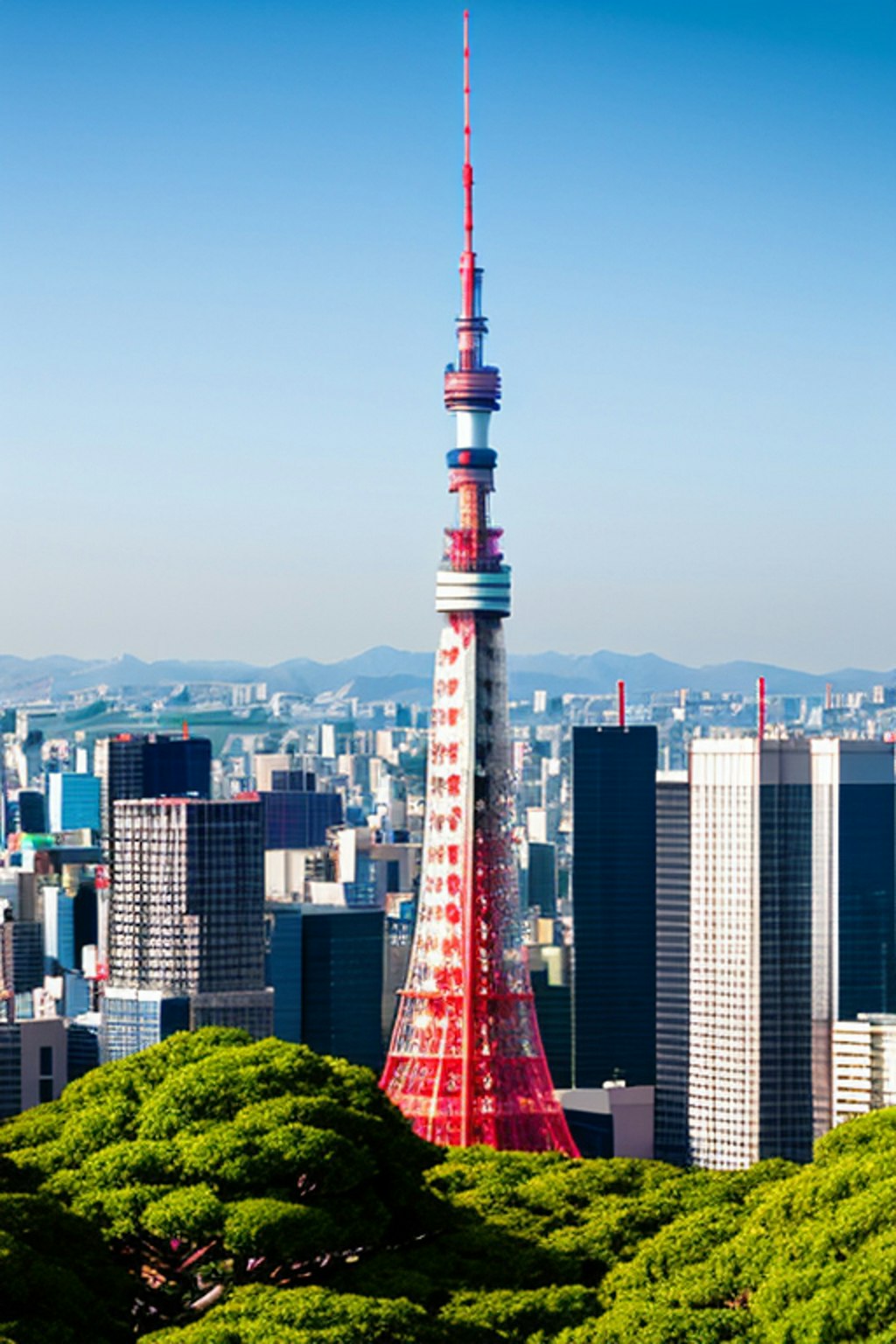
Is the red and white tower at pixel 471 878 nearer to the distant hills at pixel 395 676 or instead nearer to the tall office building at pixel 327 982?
the tall office building at pixel 327 982

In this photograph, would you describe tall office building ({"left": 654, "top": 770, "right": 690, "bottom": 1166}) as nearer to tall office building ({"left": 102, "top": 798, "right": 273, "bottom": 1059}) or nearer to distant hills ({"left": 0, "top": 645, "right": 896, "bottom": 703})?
tall office building ({"left": 102, "top": 798, "right": 273, "bottom": 1059})

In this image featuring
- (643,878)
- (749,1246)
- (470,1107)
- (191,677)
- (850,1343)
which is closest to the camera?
(850,1343)

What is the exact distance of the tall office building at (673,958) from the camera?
6994 centimetres

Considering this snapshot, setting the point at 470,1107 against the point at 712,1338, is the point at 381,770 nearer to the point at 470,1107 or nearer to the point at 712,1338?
the point at 470,1107

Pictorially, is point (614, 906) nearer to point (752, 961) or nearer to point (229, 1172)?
Answer: point (752, 961)

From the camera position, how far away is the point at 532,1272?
20.1 m

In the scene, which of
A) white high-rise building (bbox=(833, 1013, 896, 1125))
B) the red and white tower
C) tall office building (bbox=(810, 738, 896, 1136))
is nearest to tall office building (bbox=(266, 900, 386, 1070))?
tall office building (bbox=(810, 738, 896, 1136))

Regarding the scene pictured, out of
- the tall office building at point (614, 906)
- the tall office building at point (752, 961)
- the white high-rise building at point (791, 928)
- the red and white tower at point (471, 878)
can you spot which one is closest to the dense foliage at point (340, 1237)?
the red and white tower at point (471, 878)

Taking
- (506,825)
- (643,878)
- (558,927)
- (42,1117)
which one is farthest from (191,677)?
(42,1117)

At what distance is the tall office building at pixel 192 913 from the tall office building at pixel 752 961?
40.1ft

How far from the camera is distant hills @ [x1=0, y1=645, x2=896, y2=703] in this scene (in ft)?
541

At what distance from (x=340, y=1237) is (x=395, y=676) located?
554ft

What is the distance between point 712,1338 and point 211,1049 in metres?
6.03

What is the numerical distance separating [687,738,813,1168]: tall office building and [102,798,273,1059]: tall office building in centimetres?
1222
